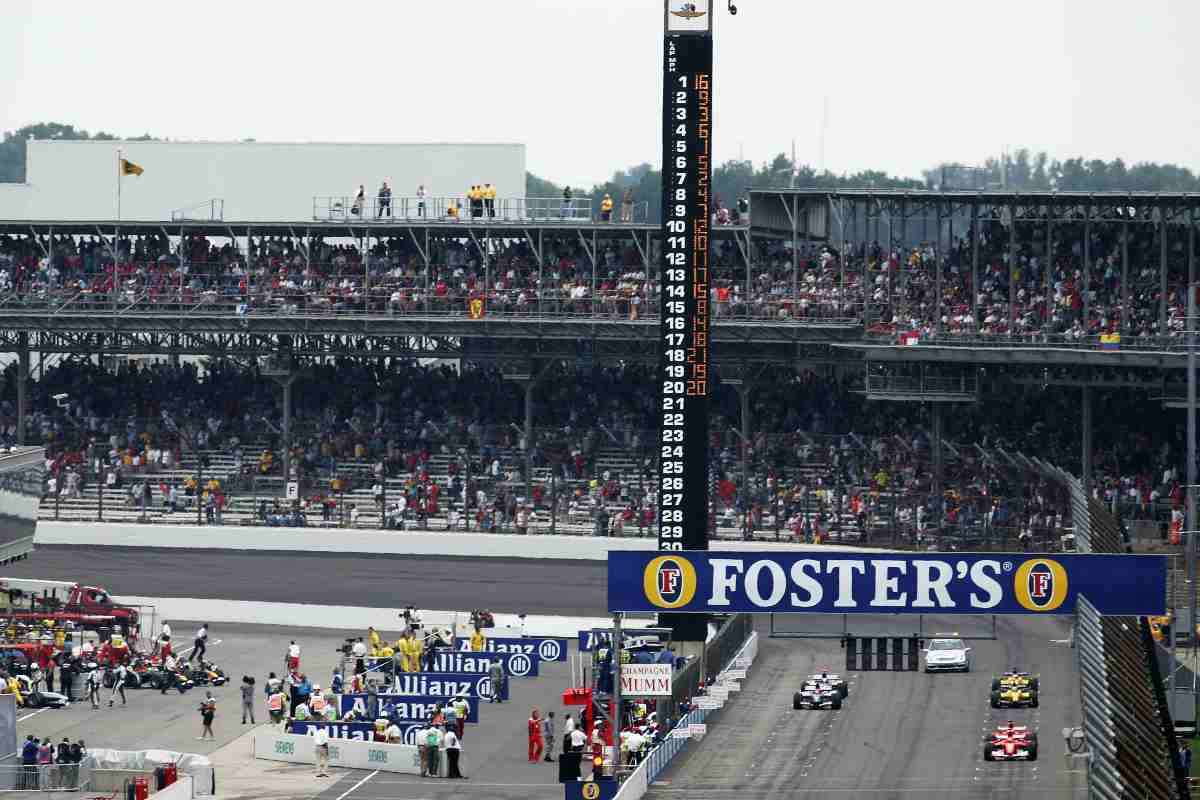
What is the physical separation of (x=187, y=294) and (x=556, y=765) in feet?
109

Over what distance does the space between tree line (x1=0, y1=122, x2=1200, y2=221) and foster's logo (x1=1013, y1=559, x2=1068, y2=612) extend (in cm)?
3042

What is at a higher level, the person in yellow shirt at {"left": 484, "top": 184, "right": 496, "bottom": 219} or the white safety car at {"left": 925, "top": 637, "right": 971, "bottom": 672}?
the person in yellow shirt at {"left": 484, "top": 184, "right": 496, "bottom": 219}

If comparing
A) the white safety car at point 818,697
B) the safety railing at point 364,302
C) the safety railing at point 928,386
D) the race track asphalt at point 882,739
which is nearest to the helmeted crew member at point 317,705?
the race track asphalt at point 882,739

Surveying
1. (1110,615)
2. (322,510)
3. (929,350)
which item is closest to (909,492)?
(929,350)

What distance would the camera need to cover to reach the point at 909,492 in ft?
208

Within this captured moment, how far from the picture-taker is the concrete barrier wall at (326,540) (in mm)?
64812

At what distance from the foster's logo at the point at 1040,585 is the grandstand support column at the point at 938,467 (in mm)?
25912

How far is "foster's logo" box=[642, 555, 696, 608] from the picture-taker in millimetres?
36500

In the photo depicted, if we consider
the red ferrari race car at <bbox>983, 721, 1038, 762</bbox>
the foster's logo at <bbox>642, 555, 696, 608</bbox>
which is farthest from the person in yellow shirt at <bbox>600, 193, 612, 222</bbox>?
the foster's logo at <bbox>642, 555, 696, 608</bbox>

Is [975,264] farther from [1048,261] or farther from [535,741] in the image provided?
[535,741]

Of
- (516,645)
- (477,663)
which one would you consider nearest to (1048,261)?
(516,645)

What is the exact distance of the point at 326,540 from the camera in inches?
2594

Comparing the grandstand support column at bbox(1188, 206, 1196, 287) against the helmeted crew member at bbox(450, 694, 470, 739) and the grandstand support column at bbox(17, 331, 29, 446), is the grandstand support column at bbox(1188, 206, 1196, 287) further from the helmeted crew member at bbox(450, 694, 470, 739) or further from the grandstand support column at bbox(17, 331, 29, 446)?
the grandstand support column at bbox(17, 331, 29, 446)

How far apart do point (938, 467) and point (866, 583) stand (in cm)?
2773
